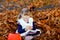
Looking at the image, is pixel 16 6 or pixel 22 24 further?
pixel 16 6

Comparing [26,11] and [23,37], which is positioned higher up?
[26,11]

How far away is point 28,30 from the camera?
128 inches

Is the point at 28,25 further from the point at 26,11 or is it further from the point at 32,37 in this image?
the point at 26,11

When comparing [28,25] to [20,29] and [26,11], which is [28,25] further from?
[26,11]

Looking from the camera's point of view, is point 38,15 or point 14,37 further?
point 38,15

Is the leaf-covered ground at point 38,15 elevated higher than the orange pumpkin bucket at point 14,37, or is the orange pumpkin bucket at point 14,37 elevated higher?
the leaf-covered ground at point 38,15

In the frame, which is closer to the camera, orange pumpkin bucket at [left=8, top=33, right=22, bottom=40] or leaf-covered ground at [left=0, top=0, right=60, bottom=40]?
orange pumpkin bucket at [left=8, top=33, right=22, bottom=40]

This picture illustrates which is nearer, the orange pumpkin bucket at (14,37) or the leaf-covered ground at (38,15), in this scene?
the orange pumpkin bucket at (14,37)

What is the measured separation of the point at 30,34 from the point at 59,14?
94 cm

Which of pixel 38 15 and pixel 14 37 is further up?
pixel 38 15

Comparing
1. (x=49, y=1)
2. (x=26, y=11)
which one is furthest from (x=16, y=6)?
(x=49, y=1)

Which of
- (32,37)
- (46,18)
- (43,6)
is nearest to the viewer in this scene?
(32,37)

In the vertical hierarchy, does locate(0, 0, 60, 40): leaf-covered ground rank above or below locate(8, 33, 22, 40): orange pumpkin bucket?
above

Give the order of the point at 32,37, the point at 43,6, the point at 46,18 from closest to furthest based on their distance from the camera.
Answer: the point at 32,37, the point at 46,18, the point at 43,6
